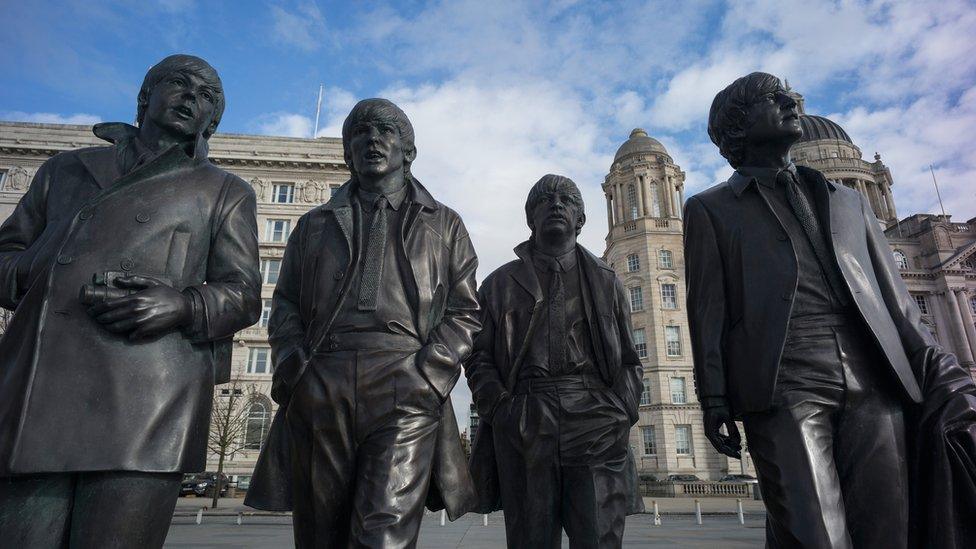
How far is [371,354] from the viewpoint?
300 centimetres

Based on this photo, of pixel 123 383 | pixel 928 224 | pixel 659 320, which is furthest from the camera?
pixel 928 224

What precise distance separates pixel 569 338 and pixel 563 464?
87cm

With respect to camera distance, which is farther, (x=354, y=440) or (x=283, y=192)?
(x=283, y=192)

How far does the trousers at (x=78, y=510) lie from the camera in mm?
2162

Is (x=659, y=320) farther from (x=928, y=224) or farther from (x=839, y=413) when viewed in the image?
(x=839, y=413)

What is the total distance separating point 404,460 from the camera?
2.89 metres


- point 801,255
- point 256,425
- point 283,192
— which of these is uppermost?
point 283,192

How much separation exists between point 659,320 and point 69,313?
144ft

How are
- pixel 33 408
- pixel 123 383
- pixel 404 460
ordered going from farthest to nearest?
pixel 404 460 < pixel 123 383 < pixel 33 408

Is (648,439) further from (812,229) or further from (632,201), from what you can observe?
(812,229)

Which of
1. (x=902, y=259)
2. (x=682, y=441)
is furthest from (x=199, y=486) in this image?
(x=902, y=259)

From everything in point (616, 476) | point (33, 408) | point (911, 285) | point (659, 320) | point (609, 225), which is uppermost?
point (609, 225)

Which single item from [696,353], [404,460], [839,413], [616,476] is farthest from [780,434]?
[404,460]

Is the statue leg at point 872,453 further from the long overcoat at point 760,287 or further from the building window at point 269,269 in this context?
the building window at point 269,269
